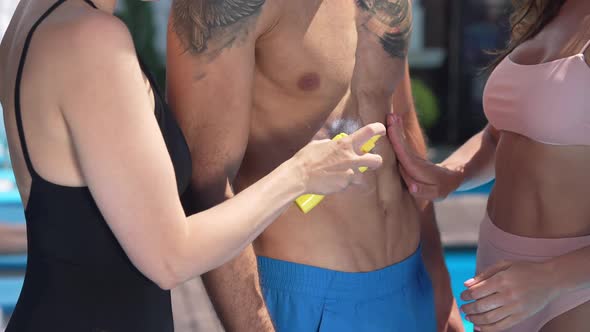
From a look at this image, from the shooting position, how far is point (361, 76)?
1.94 meters

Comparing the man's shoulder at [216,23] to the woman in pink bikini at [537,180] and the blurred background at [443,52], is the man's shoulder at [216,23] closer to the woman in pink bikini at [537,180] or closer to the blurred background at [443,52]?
the woman in pink bikini at [537,180]

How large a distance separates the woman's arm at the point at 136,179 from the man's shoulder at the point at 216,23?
12.0 inches

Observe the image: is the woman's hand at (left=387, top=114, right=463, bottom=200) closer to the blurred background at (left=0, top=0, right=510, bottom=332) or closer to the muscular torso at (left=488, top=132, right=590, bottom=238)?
the muscular torso at (left=488, top=132, right=590, bottom=238)

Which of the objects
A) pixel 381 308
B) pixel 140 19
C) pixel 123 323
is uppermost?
pixel 123 323

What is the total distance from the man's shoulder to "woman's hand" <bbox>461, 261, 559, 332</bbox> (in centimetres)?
72

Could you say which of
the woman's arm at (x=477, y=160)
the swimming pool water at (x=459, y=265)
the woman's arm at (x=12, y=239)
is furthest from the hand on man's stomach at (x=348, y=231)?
the swimming pool water at (x=459, y=265)

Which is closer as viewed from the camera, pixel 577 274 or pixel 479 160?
pixel 577 274

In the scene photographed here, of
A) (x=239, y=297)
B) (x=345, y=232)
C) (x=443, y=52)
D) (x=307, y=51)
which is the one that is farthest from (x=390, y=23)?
(x=443, y=52)

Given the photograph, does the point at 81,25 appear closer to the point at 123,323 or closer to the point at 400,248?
the point at 123,323

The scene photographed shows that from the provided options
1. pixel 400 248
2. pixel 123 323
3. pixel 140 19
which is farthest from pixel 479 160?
pixel 140 19

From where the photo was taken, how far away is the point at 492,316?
5.80ft

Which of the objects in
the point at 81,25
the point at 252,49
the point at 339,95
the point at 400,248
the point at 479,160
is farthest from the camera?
the point at 479,160

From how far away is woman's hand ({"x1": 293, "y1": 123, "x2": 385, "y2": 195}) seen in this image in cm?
153

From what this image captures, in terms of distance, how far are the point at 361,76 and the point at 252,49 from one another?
1.02 ft
